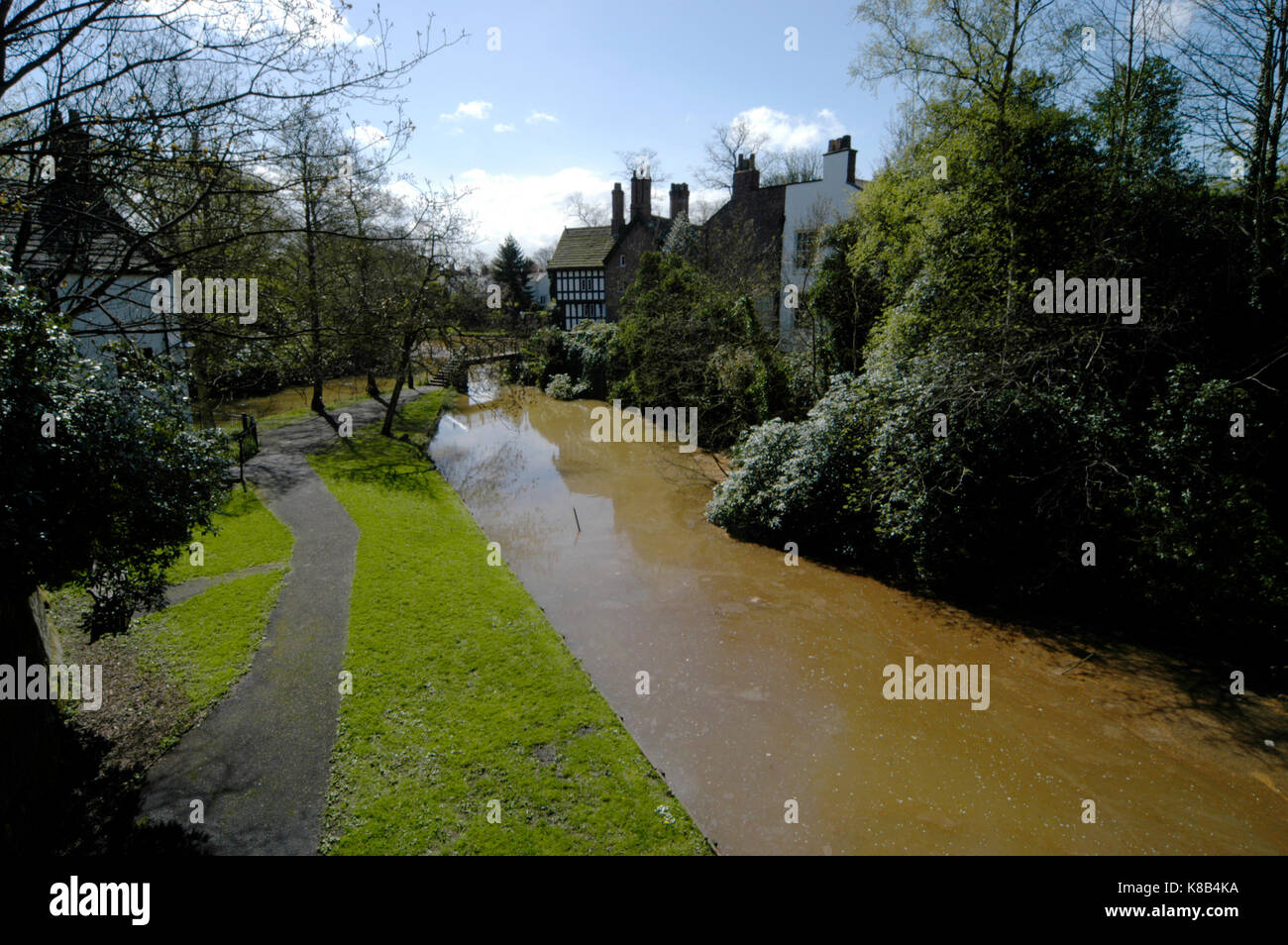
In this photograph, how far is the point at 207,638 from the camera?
8.31m

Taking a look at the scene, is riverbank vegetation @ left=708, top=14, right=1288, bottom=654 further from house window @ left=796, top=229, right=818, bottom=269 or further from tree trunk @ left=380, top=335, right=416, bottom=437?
tree trunk @ left=380, top=335, right=416, bottom=437

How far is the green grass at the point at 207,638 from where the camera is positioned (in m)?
7.32

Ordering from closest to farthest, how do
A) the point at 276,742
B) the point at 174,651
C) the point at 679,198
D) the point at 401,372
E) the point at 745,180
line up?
the point at 276,742 → the point at 174,651 → the point at 401,372 → the point at 745,180 → the point at 679,198

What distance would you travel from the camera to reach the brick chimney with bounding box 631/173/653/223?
38906 millimetres

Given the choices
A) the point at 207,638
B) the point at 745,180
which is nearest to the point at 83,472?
the point at 207,638

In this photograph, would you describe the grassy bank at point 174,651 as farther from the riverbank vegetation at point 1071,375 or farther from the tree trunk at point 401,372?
the tree trunk at point 401,372

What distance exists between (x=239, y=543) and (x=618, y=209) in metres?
35.5

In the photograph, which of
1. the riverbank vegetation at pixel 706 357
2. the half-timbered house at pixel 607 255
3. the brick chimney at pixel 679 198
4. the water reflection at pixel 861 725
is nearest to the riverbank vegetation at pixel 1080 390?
the water reflection at pixel 861 725

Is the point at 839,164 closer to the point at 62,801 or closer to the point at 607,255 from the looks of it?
the point at 607,255

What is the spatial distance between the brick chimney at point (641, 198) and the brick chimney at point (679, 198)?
8.63ft

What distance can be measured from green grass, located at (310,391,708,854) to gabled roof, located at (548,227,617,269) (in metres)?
34.5

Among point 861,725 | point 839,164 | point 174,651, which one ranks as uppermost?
point 839,164
